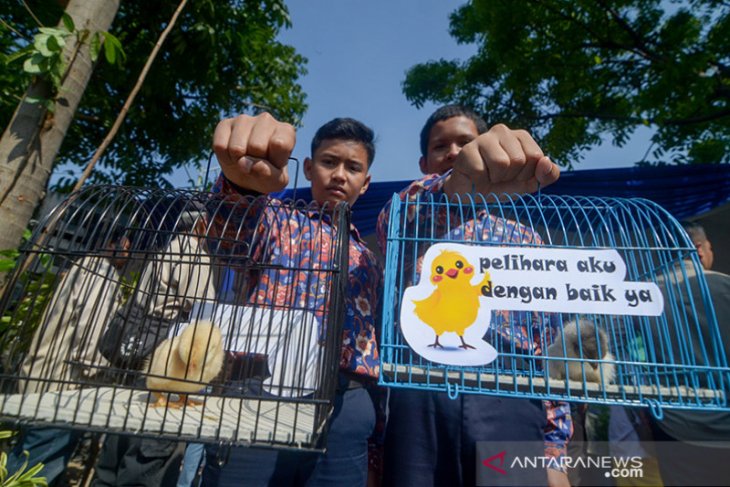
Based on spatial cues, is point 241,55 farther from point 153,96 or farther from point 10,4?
point 10,4

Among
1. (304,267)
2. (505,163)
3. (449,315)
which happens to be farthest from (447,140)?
(449,315)

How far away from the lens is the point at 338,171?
1.27m

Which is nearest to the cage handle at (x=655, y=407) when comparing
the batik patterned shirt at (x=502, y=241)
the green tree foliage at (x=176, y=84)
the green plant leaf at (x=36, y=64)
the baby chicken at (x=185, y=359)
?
the batik patterned shirt at (x=502, y=241)

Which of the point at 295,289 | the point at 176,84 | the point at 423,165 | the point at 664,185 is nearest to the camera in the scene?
the point at 295,289

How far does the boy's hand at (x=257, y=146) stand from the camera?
89 cm

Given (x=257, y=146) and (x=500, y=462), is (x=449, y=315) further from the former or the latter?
(x=257, y=146)

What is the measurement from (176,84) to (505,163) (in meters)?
3.68

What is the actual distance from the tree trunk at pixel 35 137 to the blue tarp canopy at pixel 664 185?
2.43 meters

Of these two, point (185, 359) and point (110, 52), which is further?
point (110, 52)

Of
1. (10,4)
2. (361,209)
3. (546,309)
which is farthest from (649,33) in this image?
(10,4)

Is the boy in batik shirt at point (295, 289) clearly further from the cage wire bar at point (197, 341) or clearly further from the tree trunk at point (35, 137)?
the tree trunk at point (35, 137)

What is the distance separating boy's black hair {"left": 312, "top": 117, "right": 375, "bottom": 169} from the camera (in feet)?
4.36

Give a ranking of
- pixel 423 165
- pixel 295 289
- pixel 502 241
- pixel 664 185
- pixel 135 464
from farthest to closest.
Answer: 1. pixel 664 185
2. pixel 135 464
3. pixel 423 165
4. pixel 295 289
5. pixel 502 241

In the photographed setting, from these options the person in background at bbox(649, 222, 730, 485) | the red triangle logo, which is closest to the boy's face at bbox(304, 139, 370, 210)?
the red triangle logo
